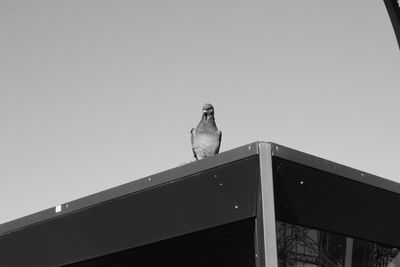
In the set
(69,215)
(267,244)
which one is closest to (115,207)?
(69,215)

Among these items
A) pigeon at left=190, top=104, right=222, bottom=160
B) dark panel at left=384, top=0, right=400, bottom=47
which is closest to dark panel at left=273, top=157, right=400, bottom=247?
dark panel at left=384, top=0, right=400, bottom=47

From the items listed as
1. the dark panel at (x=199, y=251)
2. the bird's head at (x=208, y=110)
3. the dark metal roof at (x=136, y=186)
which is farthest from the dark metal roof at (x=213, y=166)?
the bird's head at (x=208, y=110)

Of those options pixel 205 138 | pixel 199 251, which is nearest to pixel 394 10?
pixel 199 251

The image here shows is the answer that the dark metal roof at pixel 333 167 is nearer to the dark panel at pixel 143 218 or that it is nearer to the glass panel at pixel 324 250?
the dark panel at pixel 143 218

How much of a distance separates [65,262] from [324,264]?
1.98m

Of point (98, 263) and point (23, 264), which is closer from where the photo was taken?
point (98, 263)

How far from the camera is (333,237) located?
16.3ft

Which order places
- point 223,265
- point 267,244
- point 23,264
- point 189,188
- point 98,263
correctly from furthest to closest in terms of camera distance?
point 23,264 → point 98,263 → point 223,265 → point 189,188 → point 267,244

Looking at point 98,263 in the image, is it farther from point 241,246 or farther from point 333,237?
point 333,237

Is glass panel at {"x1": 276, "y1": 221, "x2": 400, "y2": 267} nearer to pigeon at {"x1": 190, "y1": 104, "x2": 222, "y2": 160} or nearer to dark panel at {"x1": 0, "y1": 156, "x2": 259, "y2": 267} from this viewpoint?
dark panel at {"x1": 0, "y1": 156, "x2": 259, "y2": 267}

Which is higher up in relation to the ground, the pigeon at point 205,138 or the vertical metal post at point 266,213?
the pigeon at point 205,138

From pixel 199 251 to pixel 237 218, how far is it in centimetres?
65

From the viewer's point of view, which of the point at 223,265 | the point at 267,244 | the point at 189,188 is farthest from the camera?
the point at 223,265

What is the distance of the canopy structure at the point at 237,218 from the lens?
451cm
